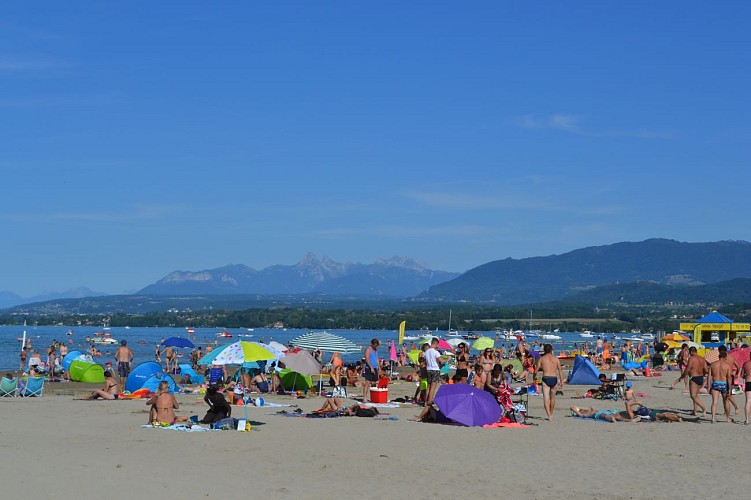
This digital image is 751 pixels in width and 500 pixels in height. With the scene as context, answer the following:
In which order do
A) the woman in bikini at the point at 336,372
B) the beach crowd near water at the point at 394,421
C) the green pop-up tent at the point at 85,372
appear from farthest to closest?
the green pop-up tent at the point at 85,372 → the woman in bikini at the point at 336,372 → the beach crowd near water at the point at 394,421

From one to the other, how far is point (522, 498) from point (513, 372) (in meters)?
20.5

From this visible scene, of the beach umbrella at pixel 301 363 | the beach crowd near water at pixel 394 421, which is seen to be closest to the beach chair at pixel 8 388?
the beach crowd near water at pixel 394 421

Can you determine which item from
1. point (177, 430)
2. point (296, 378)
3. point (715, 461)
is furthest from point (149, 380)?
point (715, 461)

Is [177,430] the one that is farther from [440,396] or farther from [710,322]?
[710,322]

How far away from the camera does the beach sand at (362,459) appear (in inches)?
404

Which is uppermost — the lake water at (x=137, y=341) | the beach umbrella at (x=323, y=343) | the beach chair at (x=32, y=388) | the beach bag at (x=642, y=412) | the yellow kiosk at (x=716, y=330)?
the yellow kiosk at (x=716, y=330)

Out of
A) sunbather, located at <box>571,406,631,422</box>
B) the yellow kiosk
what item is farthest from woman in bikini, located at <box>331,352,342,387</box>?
the yellow kiosk

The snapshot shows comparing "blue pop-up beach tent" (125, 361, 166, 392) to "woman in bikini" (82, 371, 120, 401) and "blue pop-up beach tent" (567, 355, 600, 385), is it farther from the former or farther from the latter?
"blue pop-up beach tent" (567, 355, 600, 385)

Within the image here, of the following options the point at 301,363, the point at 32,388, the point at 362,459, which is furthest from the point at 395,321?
the point at 362,459

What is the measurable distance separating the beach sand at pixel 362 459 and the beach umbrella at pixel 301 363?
3.85 m

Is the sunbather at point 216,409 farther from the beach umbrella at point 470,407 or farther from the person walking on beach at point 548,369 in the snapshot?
the person walking on beach at point 548,369

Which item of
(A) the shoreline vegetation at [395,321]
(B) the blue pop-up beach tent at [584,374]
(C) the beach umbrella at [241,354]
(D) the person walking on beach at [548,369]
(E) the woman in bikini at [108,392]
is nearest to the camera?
(D) the person walking on beach at [548,369]

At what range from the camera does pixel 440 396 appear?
16.3m

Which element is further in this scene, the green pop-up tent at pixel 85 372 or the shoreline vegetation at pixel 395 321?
the shoreline vegetation at pixel 395 321
